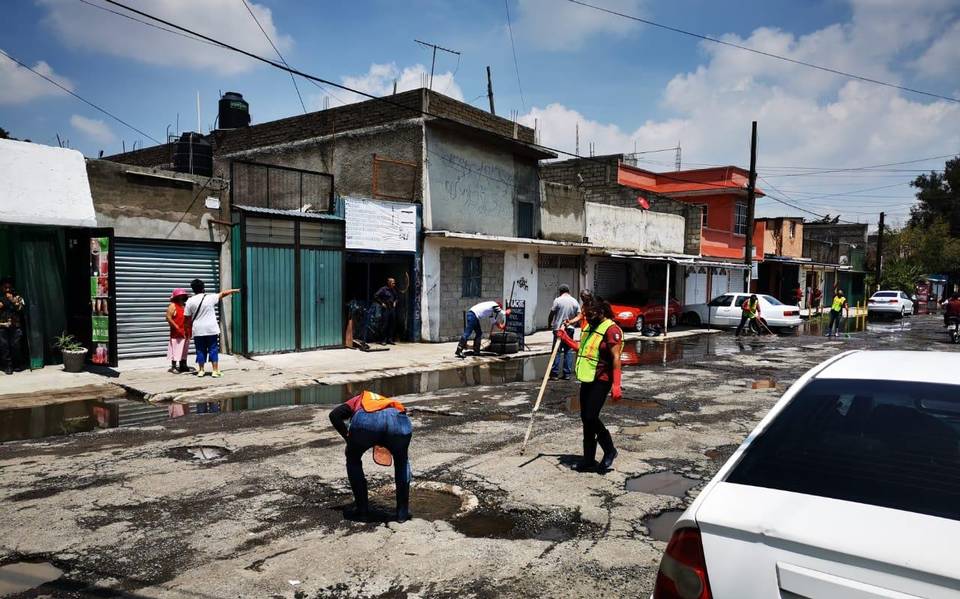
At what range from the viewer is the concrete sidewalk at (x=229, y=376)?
9.66 metres

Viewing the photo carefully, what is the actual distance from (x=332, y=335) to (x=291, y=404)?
5.86 m

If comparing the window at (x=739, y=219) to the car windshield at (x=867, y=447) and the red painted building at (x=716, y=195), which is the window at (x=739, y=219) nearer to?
the red painted building at (x=716, y=195)

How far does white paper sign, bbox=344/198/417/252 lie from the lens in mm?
15257

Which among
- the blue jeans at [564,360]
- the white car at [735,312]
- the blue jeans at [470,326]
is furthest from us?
the white car at [735,312]

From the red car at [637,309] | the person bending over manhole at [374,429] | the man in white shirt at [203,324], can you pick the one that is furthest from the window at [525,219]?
the person bending over manhole at [374,429]

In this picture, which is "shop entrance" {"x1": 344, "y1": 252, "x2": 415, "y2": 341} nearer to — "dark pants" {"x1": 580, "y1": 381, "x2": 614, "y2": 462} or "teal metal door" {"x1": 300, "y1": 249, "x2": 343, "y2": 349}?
"teal metal door" {"x1": 300, "y1": 249, "x2": 343, "y2": 349}

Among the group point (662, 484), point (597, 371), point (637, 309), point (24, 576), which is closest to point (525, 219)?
point (637, 309)

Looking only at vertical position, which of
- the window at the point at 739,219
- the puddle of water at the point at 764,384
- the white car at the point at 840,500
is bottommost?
the puddle of water at the point at 764,384

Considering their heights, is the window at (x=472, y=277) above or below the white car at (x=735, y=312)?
above

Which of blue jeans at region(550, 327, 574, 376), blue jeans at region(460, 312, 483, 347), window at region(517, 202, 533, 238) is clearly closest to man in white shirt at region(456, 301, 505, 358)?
blue jeans at region(460, 312, 483, 347)

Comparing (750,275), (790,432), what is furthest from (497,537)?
(750,275)

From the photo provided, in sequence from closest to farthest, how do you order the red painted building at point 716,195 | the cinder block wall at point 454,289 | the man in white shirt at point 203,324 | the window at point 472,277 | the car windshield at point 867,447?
the car windshield at point 867,447
the man in white shirt at point 203,324
the cinder block wall at point 454,289
the window at point 472,277
the red painted building at point 716,195

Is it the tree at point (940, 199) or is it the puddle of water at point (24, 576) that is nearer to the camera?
the puddle of water at point (24, 576)

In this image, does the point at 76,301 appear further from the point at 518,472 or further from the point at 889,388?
the point at 889,388
